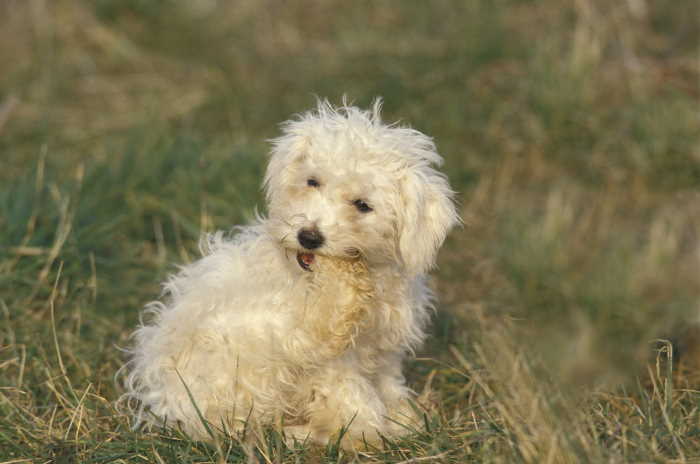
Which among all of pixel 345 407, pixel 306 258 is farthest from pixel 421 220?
pixel 345 407

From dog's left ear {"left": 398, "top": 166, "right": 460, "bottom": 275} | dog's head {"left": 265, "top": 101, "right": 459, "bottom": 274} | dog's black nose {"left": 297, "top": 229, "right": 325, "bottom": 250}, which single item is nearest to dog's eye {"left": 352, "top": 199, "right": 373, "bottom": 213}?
dog's head {"left": 265, "top": 101, "right": 459, "bottom": 274}

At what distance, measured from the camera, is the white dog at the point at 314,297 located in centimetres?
336

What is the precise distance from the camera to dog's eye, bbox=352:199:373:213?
3395mm

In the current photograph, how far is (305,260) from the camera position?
3389 millimetres

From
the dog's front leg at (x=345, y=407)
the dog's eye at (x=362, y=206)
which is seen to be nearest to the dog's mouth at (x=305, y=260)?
the dog's eye at (x=362, y=206)

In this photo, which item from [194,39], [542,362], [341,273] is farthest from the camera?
[194,39]

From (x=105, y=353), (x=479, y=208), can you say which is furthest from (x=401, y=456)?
(x=479, y=208)

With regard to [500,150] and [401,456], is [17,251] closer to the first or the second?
[401,456]

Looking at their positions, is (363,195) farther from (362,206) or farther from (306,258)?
(306,258)

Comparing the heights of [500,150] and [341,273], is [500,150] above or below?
below

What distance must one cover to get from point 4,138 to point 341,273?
4.91 m

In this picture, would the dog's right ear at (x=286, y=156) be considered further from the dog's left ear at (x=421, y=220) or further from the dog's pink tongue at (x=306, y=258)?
the dog's left ear at (x=421, y=220)

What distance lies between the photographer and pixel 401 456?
3.57 metres

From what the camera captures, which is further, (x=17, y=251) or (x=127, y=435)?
(x=17, y=251)
